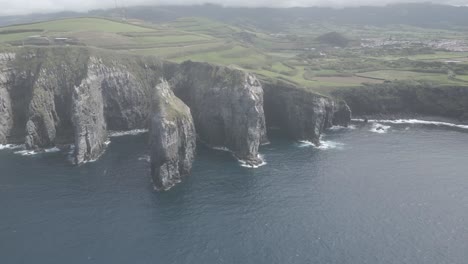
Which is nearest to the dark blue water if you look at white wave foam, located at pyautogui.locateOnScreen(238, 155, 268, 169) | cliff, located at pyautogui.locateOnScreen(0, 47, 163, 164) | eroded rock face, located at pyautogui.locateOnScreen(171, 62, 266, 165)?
white wave foam, located at pyautogui.locateOnScreen(238, 155, 268, 169)

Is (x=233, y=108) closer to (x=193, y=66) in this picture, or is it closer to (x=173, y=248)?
(x=193, y=66)

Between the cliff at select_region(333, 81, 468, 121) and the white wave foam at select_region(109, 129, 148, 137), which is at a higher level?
the cliff at select_region(333, 81, 468, 121)

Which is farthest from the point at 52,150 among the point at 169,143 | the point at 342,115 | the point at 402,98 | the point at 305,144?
the point at 402,98

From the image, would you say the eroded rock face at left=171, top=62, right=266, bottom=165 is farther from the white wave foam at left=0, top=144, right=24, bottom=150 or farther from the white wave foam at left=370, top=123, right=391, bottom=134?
the white wave foam at left=0, top=144, right=24, bottom=150

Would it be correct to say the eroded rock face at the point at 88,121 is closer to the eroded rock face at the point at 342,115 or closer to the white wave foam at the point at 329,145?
the white wave foam at the point at 329,145

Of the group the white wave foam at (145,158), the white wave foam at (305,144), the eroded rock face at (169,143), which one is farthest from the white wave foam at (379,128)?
the white wave foam at (145,158)

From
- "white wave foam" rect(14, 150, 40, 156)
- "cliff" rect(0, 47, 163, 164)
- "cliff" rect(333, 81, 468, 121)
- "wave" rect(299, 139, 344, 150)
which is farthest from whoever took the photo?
"cliff" rect(333, 81, 468, 121)

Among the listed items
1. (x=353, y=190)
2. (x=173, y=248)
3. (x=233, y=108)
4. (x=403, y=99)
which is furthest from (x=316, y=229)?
(x=403, y=99)
